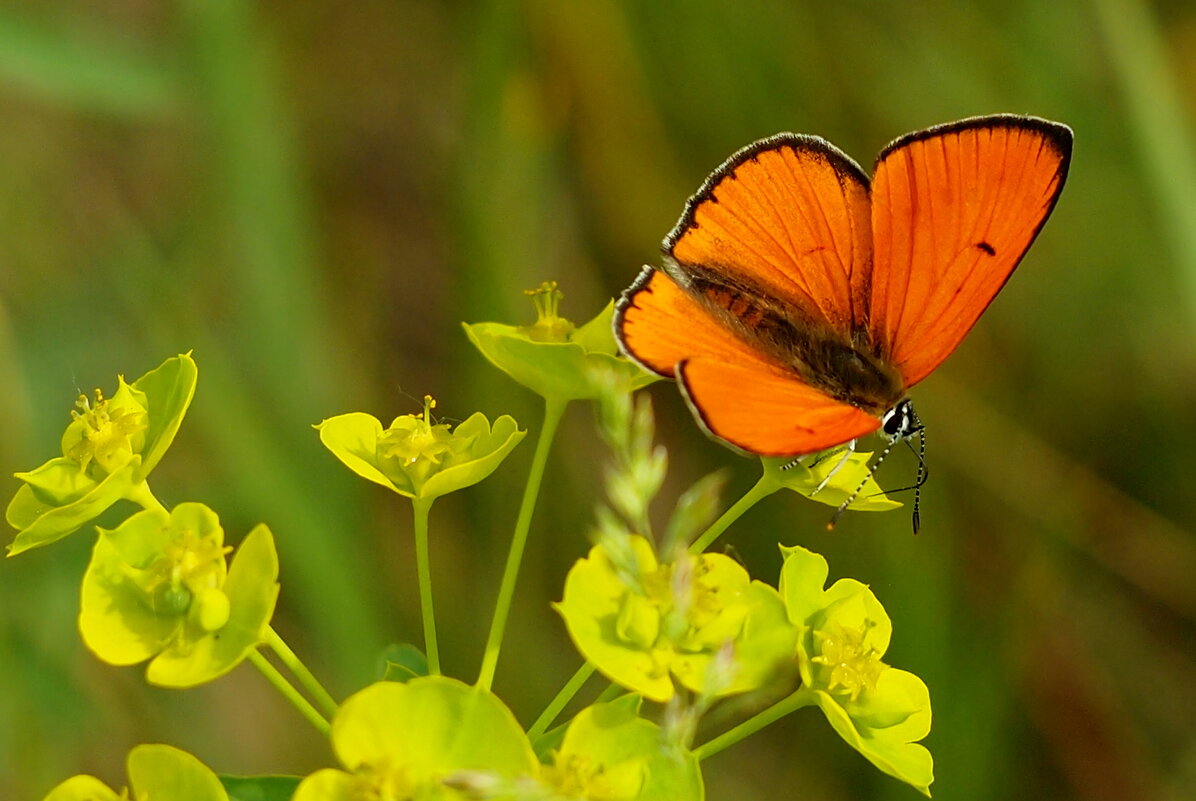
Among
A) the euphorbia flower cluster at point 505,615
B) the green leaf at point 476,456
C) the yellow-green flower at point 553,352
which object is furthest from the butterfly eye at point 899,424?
the green leaf at point 476,456

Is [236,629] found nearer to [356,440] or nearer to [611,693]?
[356,440]

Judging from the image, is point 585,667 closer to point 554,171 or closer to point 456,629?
point 456,629

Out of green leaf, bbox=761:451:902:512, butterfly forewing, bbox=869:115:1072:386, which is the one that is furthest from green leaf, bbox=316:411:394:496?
butterfly forewing, bbox=869:115:1072:386

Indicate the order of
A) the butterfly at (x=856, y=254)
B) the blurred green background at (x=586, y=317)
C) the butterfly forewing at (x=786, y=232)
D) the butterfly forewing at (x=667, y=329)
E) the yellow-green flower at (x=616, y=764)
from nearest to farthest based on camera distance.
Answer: the yellow-green flower at (x=616, y=764)
the butterfly forewing at (x=667, y=329)
the butterfly at (x=856, y=254)
the butterfly forewing at (x=786, y=232)
the blurred green background at (x=586, y=317)

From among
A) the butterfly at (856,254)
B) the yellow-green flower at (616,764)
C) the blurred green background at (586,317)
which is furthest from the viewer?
the blurred green background at (586,317)

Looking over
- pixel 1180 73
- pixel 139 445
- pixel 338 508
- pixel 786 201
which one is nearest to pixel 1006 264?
pixel 786 201

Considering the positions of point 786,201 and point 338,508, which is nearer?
point 786,201

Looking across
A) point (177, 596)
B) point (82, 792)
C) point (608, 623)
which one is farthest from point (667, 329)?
point (82, 792)

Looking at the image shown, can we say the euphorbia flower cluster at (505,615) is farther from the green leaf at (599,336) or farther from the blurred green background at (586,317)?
the blurred green background at (586,317)
